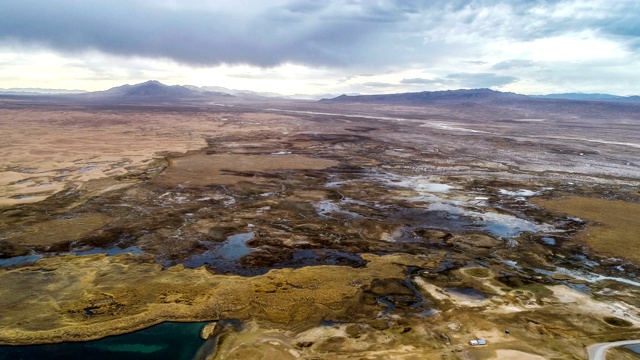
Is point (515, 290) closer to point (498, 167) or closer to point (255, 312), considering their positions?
point (255, 312)

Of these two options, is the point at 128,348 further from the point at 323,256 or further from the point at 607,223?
the point at 607,223

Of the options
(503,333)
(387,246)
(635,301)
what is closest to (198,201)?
(387,246)

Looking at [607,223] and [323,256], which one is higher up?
[607,223]

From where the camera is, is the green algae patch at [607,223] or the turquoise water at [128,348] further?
the green algae patch at [607,223]

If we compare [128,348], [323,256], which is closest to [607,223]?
[323,256]

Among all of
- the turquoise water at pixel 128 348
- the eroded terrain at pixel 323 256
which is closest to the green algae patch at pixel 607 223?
the eroded terrain at pixel 323 256

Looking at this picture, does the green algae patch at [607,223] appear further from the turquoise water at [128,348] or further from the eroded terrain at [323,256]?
the turquoise water at [128,348]
